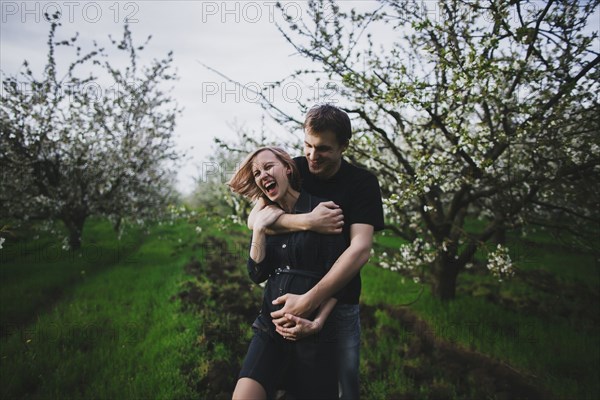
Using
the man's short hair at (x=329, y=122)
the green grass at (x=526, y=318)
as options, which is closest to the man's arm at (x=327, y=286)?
the man's short hair at (x=329, y=122)

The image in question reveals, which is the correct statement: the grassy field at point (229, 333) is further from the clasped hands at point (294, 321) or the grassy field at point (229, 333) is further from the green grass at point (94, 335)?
the clasped hands at point (294, 321)

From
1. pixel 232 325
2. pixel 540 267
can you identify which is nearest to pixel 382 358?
pixel 232 325

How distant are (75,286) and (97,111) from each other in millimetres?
5496

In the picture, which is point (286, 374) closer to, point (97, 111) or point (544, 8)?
point (544, 8)

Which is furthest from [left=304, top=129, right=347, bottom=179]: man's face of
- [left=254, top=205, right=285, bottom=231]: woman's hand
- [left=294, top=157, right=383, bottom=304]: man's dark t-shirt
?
[left=254, top=205, right=285, bottom=231]: woman's hand

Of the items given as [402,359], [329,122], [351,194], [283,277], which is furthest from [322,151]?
[402,359]

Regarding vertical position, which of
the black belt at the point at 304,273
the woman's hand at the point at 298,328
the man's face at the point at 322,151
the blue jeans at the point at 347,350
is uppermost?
the man's face at the point at 322,151

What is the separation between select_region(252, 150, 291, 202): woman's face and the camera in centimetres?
Result: 201

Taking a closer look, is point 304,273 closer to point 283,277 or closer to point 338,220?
point 283,277

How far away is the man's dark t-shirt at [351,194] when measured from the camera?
2.03 m

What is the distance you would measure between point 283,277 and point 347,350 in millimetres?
719

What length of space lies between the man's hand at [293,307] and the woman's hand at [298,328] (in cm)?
3

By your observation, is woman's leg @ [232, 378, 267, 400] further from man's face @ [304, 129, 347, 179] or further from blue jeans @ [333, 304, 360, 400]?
man's face @ [304, 129, 347, 179]

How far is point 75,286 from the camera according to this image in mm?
7191
